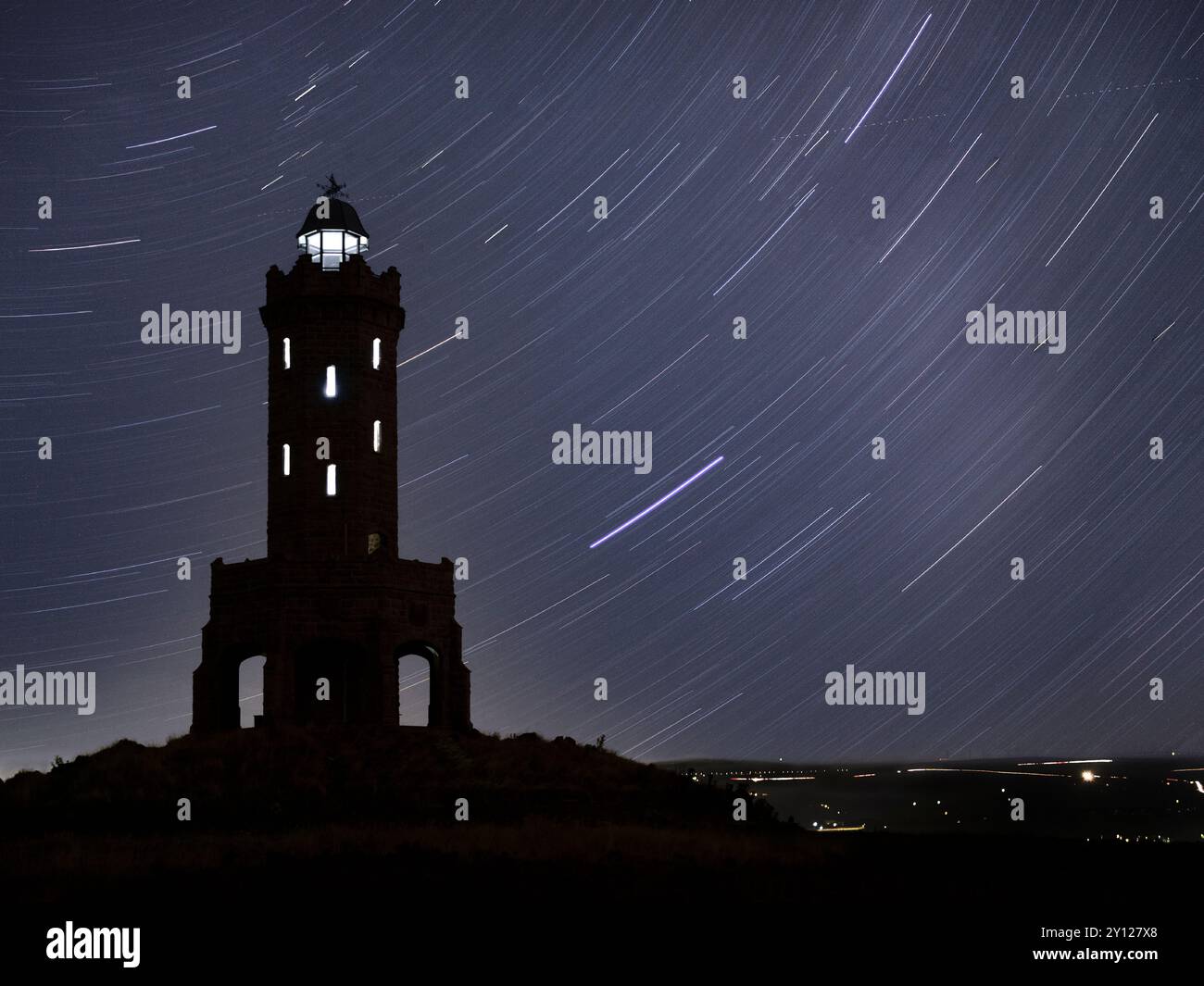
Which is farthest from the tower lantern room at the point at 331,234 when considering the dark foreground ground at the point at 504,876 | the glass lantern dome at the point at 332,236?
the dark foreground ground at the point at 504,876

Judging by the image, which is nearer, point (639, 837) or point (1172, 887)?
point (1172, 887)

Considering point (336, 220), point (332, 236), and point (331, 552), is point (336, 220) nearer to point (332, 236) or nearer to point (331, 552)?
point (332, 236)

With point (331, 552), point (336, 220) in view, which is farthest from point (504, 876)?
point (336, 220)

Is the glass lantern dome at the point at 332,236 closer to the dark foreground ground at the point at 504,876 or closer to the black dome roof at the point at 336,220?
the black dome roof at the point at 336,220

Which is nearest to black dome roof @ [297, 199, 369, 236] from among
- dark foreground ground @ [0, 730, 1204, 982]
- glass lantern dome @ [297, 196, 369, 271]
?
glass lantern dome @ [297, 196, 369, 271]
